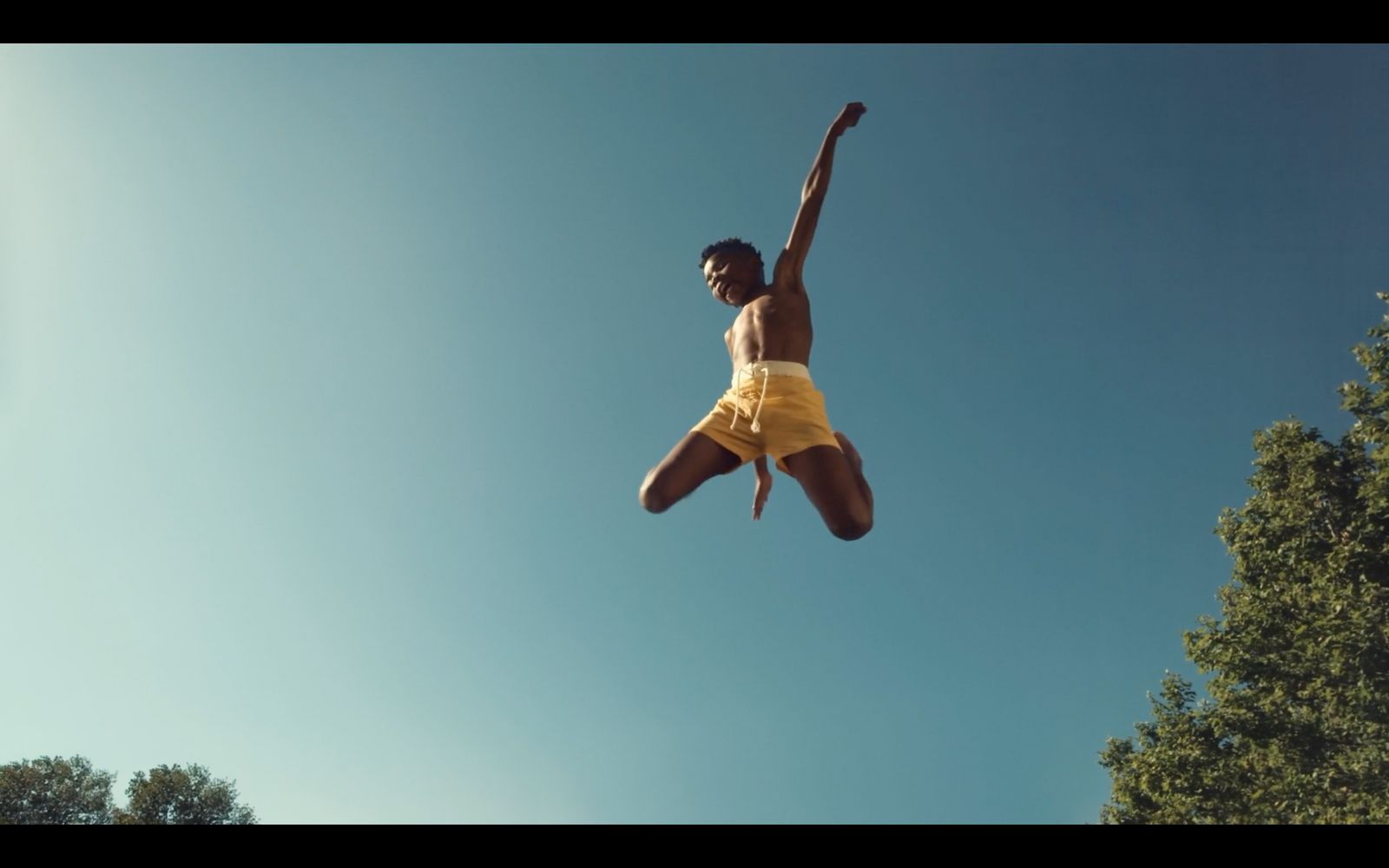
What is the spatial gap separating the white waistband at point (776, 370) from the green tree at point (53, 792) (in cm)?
3105

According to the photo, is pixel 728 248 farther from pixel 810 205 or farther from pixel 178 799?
pixel 178 799

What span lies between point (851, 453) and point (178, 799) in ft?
102

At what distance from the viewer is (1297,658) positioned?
1588 cm

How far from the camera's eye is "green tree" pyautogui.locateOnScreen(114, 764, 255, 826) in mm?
27141

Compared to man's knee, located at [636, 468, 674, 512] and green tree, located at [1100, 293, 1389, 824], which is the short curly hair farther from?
green tree, located at [1100, 293, 1389, 824]

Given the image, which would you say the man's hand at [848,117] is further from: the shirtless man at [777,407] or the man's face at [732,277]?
the man's face at [732,277]

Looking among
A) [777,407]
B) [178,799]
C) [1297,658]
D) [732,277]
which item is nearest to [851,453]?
[777,407]

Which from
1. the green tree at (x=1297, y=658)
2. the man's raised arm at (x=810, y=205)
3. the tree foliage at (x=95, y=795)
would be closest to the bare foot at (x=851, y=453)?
the man's raised arm at (x=810, y=205)

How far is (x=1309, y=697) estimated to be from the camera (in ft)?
52.0

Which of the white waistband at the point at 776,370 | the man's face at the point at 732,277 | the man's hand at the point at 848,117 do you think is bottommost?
the white waistband at the point at 776,370

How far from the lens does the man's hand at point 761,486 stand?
7.39 metres
